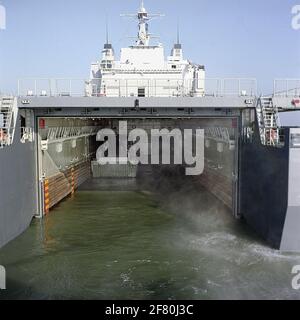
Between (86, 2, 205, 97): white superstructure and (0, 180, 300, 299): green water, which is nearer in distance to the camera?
(0, 180, 300, 299): green water

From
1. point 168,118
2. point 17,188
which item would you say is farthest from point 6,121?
point 168,118

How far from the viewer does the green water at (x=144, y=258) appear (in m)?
11.6

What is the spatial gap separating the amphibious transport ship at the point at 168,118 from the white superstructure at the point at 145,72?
0.20 ft

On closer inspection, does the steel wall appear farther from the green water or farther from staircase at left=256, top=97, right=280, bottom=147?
staircase at left=256, top=97, right=280, bottom=147

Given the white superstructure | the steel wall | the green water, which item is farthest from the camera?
the white superstructure

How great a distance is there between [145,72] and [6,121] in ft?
32.2

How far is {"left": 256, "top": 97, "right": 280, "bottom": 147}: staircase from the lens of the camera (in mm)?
15305

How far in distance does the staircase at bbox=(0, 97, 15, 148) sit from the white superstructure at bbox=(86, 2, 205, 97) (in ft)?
17.1

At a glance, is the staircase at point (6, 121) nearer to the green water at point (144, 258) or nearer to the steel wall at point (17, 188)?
the steel wall at point (17, 188)

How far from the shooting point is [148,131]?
1490 inches

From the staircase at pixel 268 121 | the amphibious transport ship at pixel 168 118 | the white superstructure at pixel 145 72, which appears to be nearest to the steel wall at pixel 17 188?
the amphibious transport ship at pixel 168 118

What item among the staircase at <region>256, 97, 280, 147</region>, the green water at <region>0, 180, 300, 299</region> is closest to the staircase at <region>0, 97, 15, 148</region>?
the green water at <region>0, 180, 300, 299</region>

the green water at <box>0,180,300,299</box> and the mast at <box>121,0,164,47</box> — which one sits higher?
the mast at <box>121,0,164,47</box>

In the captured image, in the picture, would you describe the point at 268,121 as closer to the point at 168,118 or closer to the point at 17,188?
the point at 168,118
